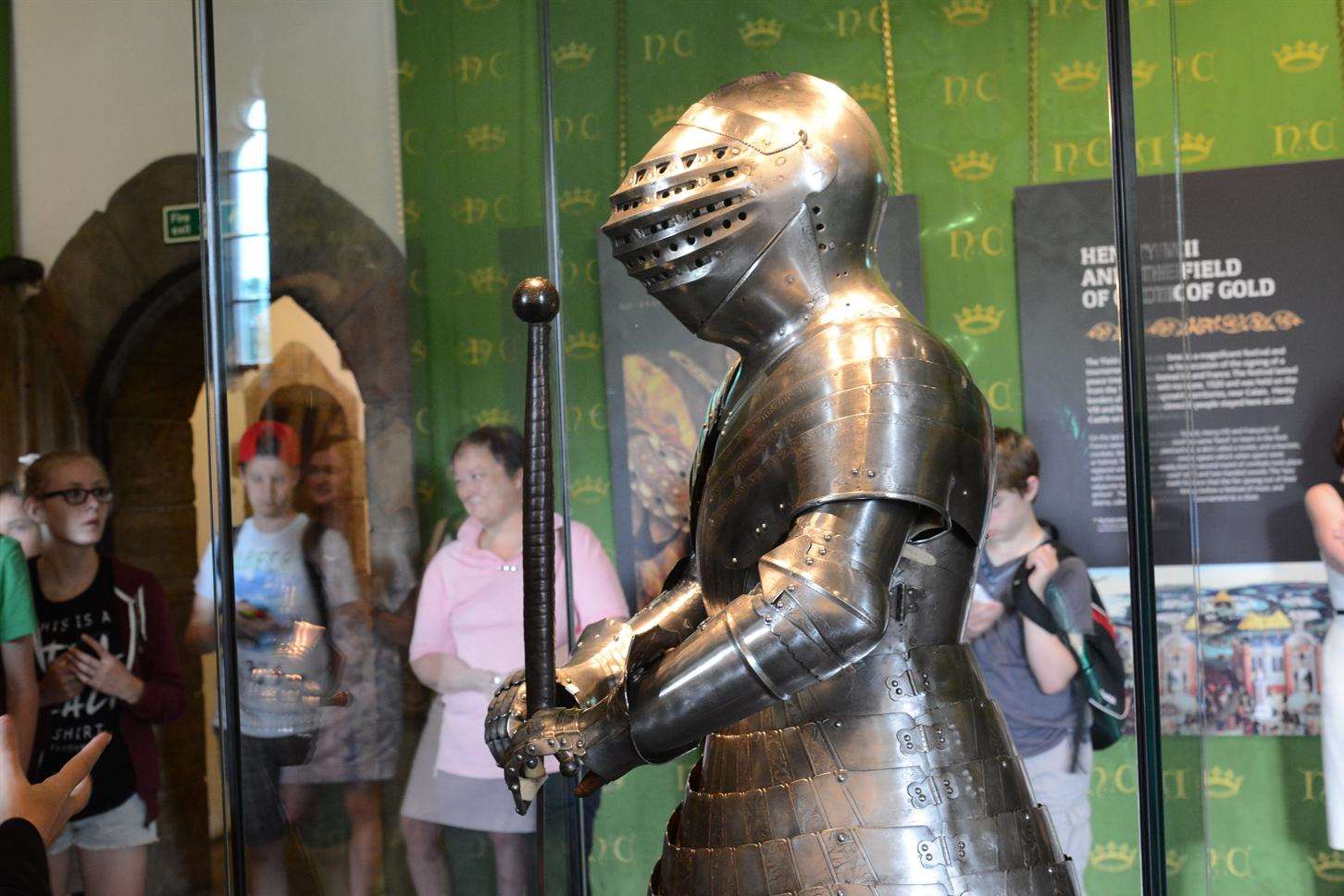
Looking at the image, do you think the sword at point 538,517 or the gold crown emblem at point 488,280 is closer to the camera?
the sword at point 538,517

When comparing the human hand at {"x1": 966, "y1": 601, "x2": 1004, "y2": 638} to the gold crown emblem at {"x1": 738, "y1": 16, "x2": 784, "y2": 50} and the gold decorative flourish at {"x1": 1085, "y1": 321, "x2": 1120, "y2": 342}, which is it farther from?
the gold crown emblem at {"x1": 738, "y1": 16, "x2": 784, "y2": 50}

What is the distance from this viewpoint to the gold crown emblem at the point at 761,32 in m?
4.20

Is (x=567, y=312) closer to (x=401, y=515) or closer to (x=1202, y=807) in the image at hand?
(x=401, y=515)

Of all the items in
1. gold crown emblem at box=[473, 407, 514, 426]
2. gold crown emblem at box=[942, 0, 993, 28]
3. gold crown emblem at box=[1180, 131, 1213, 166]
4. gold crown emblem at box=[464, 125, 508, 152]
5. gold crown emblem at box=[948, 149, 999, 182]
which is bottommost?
gold crown emblem at box=[473, 407, 514, 426]

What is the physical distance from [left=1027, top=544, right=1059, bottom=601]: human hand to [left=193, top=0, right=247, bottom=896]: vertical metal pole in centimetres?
216

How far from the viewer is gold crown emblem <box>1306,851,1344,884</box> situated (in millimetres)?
3898

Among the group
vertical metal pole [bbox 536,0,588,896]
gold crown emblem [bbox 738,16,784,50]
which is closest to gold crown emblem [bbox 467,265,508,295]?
vertical metal pole [bbox 536,0,588,896]

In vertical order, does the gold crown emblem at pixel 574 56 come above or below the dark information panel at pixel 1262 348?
above

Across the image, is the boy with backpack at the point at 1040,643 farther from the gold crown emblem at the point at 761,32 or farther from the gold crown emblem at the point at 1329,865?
the gold crown emblem at the point at 761,32

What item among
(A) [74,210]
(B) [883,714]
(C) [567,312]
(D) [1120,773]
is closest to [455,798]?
(C) [567,312]

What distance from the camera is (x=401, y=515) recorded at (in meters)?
3.96

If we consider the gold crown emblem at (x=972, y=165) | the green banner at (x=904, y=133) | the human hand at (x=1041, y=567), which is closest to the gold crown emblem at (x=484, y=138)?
the green banner at (x=904, y=133)

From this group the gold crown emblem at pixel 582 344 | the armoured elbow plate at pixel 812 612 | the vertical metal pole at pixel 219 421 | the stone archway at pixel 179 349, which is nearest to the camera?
the armoured elbow plate at pixel 812 612

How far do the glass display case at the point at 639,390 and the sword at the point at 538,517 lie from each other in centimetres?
114
